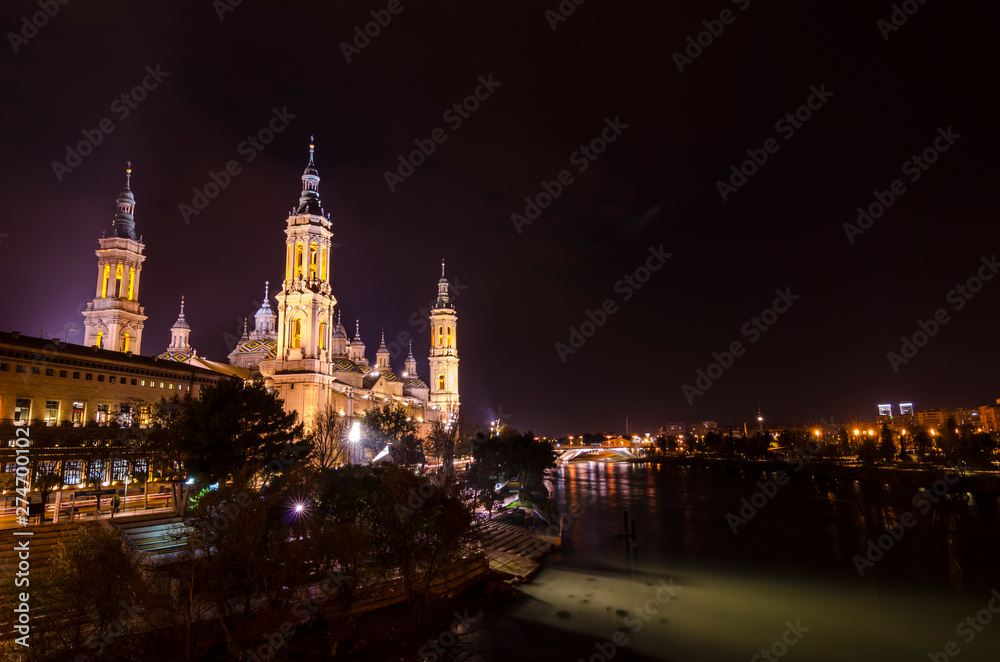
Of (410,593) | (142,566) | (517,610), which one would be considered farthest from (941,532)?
(142,566)

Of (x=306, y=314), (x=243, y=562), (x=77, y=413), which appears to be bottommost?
(x=243, y=562)

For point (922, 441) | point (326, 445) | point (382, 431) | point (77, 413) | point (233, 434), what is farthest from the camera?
point (922, 441)

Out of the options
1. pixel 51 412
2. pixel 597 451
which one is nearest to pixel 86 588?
pixel 51 412

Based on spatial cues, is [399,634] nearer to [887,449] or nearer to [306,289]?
[306,289]

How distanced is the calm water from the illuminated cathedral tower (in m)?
29.3

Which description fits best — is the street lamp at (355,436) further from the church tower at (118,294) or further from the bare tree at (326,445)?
the church tower at (118,294)

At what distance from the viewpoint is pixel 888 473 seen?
75.4 meters

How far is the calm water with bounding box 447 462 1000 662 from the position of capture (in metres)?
22.3

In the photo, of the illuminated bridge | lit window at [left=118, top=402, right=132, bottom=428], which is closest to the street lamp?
lit window at [left=118, top=402, right=132, bottom=428]

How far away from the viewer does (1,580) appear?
54.1ft

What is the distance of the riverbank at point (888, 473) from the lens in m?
62.7

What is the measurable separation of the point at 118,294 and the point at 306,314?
18.7m

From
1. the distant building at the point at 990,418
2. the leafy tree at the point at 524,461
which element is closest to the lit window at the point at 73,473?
the leafy tree at the point at 524,461

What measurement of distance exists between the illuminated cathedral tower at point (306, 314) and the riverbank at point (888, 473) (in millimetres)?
68805
